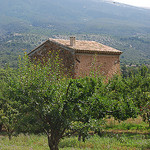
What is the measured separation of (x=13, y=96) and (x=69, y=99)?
1999mm

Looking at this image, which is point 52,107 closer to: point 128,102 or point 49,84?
point 49,84

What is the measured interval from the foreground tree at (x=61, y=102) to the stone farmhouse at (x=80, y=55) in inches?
376

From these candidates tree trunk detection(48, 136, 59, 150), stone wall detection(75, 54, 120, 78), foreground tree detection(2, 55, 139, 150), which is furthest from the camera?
stone wall detection(75, 54, 120, 78)

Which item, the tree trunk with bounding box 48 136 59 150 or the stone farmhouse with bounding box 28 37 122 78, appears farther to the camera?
the stone farmhouse with bounding box 28 37 122 78

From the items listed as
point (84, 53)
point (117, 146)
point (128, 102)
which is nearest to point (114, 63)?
point (84, 53)

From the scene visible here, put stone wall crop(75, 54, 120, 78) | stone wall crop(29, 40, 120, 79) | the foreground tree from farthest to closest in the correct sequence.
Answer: stone wall crop(75, 54, 120, 78)
stone wall crop(29, 40, 120, 79)
the foreground tree

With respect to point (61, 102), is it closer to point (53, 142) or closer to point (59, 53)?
point (53, 142)

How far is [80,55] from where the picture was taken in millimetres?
19328

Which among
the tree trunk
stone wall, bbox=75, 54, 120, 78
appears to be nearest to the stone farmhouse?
stone wall, bbox=75, 54, 120, 78

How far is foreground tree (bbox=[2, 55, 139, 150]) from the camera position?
24.7 ft

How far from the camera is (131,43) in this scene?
18175cm

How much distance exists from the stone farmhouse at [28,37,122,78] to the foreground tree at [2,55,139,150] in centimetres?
956

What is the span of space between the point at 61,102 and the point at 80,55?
12091mm

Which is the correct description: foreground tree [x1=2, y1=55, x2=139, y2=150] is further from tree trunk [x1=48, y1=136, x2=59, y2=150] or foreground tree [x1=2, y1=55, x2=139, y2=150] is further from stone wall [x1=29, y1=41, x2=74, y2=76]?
stone wall [x1=29, y1=41, x2=74, y2=76]
